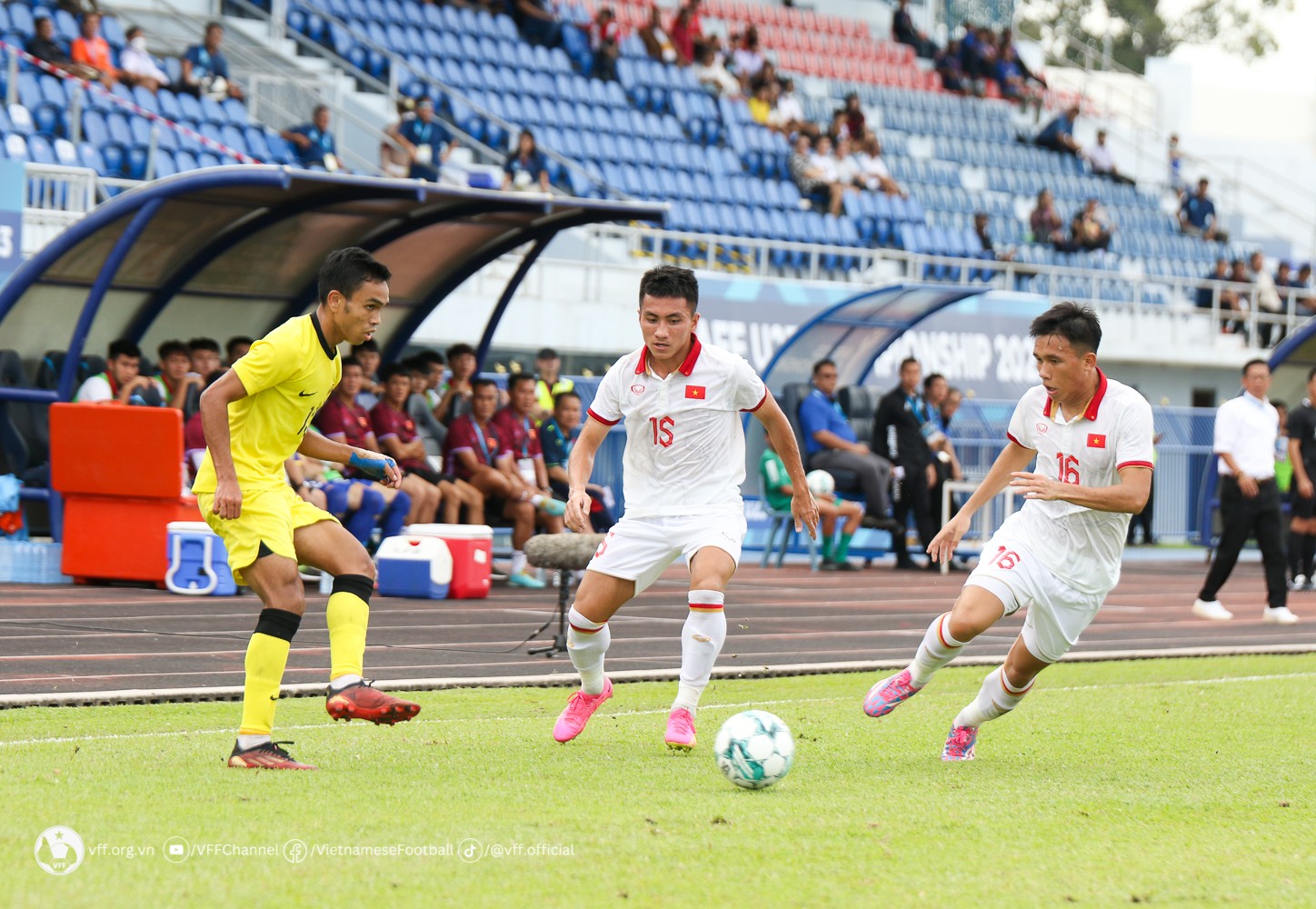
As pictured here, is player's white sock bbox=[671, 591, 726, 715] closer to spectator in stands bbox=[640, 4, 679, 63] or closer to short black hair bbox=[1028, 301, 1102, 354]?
short black hair bbox=[1028, 301, 1102, 354]

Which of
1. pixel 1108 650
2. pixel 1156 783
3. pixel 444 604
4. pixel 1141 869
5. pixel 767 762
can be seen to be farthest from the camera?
pixel 444 604

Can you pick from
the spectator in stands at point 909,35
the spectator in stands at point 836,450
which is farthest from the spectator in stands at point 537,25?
the spectator in stands at point 836,450

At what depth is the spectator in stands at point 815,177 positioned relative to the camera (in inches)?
1135

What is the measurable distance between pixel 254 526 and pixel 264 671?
556 mm

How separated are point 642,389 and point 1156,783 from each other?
256cm

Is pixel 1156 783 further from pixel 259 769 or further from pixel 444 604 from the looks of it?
pixel 444 604

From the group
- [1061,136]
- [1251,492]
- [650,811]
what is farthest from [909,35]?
[650,811]

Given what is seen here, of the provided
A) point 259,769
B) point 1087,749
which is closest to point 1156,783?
point 1087,749

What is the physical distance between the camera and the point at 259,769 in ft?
20.9

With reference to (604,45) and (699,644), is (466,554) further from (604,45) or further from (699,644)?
(604,45)

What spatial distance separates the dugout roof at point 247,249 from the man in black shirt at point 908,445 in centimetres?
436

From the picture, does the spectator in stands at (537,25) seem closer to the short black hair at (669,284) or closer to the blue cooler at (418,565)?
the blue cooler at (418,565)

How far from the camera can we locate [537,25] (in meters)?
28.8

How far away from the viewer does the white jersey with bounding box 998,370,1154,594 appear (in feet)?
23.2
